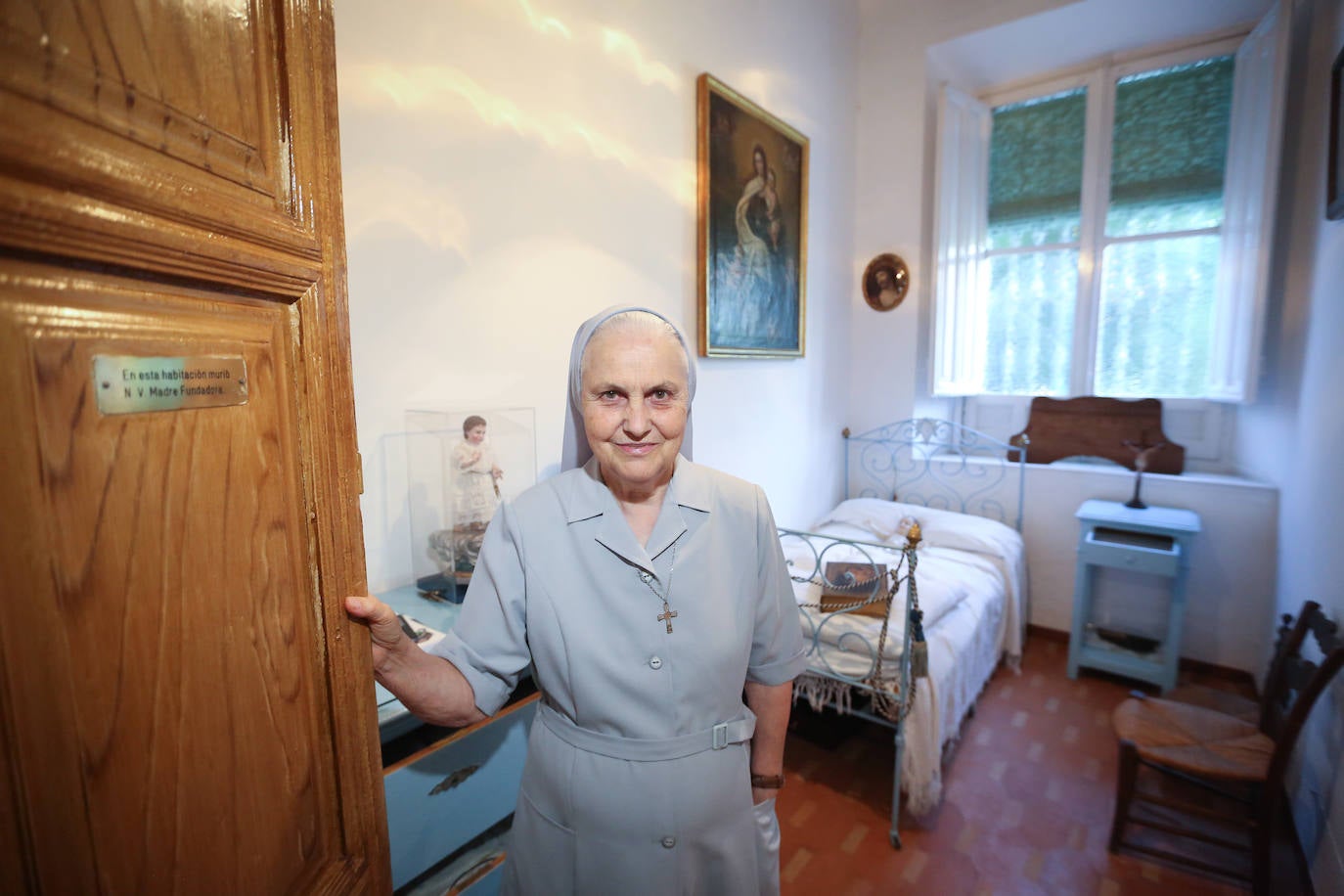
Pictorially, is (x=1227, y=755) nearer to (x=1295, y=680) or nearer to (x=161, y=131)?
(x=1295, y=680)

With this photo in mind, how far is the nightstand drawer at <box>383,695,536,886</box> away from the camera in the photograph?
4.17 ft

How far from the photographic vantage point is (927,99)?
401 cm

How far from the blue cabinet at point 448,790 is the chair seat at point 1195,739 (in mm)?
2123

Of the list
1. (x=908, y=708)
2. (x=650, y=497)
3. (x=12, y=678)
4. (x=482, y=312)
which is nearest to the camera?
(x=12, y=678)

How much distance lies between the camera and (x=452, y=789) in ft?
4.54

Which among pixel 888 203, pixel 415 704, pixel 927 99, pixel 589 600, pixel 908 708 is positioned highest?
pixel 927 99

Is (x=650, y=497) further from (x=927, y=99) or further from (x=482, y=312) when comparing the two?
(x=927, y=99)

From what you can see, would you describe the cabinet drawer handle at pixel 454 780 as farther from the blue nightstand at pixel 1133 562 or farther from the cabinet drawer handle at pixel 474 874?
the blue nightstand at pixel 1133 562

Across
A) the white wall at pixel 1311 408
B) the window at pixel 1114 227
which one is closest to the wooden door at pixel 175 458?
the white wall at pixel 1311 408

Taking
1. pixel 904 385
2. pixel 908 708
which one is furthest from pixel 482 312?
pixel 904 385

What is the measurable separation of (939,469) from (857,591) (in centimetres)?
228

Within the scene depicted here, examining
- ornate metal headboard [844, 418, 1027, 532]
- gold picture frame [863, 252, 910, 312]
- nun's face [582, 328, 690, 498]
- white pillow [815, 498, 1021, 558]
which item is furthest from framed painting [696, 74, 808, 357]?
nun's face [582, 328, 690, 498]

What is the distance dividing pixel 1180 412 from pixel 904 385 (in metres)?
1.68

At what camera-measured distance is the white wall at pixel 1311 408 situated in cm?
194
